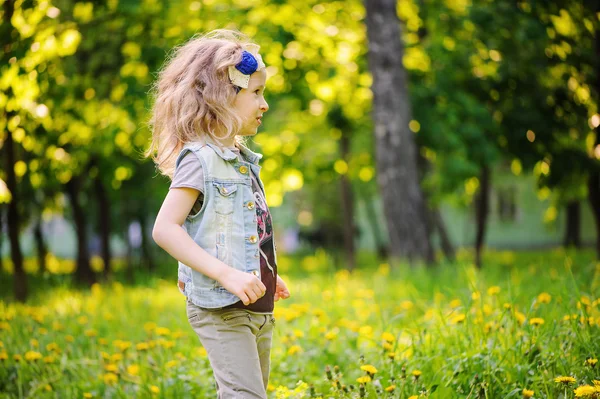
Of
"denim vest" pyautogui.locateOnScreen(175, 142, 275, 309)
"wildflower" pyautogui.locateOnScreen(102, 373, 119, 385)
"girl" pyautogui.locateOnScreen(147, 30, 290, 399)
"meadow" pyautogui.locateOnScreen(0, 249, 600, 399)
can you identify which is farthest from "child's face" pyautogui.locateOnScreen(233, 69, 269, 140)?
"wildflower" pyautogui.locateOnScreen(102, 373, 119, 385)

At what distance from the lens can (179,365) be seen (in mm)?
3656

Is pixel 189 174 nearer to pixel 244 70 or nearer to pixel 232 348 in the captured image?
pixel 244 70

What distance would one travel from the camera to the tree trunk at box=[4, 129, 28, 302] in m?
A: 6.82

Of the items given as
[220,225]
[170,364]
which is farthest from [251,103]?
[170,364]

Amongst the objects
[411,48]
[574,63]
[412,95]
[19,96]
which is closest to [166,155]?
[19,96]

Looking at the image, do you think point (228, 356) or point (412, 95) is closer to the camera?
point (228, 356)

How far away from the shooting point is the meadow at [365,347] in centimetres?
285

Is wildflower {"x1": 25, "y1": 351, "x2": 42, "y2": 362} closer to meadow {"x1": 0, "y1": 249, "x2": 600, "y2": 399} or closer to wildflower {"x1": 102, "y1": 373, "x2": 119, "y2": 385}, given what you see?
meadow {"x1": 0, "y1": 249, "x2": 600, "y2": 399}

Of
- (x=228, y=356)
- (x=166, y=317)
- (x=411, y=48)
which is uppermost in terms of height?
(x=411, y=48)

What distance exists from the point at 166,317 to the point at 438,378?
292cm

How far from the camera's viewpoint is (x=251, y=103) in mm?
2480

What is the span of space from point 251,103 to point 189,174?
1.26 feet

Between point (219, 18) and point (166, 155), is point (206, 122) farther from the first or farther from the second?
point (219, 18)

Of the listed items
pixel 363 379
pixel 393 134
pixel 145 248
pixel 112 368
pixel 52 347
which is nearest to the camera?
pixel 363 379
